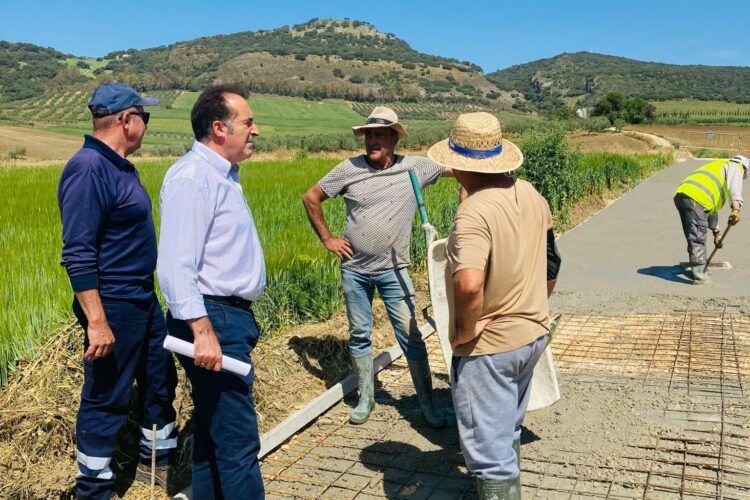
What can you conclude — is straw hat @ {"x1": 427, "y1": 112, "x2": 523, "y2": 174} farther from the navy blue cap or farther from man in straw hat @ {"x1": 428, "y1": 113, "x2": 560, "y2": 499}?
the navy blue cap

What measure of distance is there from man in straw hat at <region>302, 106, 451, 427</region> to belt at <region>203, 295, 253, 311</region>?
1.56 m

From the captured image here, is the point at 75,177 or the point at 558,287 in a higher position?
the point at 75,177

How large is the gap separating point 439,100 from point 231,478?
115249 mm

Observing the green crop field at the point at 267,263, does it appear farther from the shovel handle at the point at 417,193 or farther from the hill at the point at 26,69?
the hill at the point at 26,69

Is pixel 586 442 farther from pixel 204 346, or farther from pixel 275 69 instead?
pixel 275 69

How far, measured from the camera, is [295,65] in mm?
141625

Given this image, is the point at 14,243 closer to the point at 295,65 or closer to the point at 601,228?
the point at 601,228

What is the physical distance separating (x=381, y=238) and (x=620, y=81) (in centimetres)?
15397

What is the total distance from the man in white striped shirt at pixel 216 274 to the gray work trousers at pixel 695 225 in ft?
22.9

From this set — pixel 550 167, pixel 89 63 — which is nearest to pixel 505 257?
pixel 550 167

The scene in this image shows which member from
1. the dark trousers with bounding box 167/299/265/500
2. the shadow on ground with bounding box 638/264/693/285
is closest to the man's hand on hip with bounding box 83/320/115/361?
the dark trousers with bounding box 167/299/265/500

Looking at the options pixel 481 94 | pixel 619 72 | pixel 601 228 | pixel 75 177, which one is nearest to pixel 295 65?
pixel 481 94

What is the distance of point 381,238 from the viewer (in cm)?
442

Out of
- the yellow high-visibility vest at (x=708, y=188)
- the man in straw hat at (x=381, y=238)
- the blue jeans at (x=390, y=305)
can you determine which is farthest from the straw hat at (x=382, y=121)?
the yellow high-visibility vest at (x=708, y=188)
